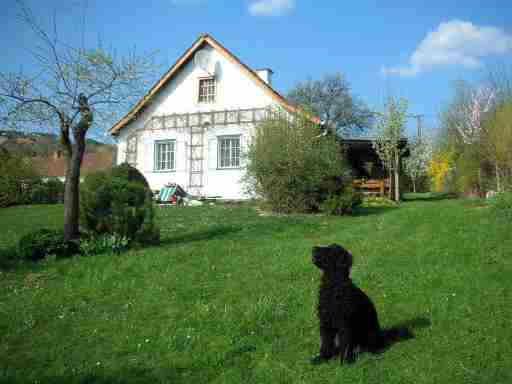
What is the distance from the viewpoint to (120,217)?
379 inches

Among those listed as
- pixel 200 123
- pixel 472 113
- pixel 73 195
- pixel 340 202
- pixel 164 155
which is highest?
pixel 472 113

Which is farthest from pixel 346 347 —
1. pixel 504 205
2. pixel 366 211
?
pixel 366 211

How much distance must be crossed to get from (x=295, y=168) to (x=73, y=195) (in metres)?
7.16

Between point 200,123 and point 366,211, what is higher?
point 200,123

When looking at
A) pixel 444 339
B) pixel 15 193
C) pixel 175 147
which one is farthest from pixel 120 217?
pixel 15 193

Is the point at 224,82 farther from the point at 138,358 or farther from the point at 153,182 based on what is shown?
the point at 138,358

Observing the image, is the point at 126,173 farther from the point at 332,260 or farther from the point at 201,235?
the point at 332,260

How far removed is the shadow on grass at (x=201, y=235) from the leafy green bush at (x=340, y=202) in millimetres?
3482

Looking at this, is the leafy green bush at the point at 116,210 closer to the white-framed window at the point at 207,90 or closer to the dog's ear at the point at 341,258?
the dog's ear at the point at 341,258

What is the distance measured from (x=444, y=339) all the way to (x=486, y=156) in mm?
13658

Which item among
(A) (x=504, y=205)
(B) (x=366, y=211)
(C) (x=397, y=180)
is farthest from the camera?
(C) (x=397, y=180)

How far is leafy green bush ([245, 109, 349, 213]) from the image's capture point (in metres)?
14.9

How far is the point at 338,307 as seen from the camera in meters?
4.12

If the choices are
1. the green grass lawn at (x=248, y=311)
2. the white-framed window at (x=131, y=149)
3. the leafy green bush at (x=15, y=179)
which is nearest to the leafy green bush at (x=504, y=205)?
the green grass lawn at (x=248, y=311)
